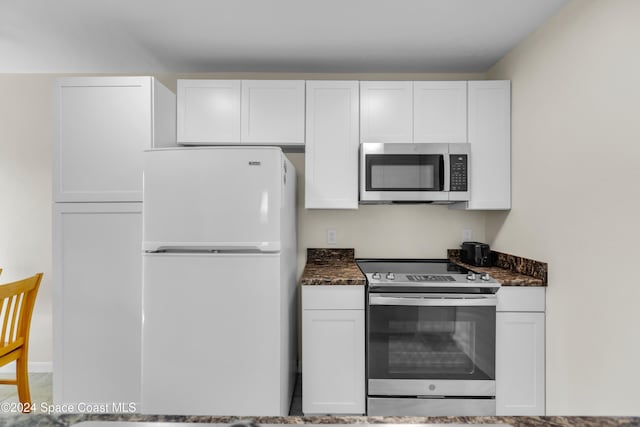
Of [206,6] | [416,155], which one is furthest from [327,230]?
[206,6]

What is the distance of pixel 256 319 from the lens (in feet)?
6.34

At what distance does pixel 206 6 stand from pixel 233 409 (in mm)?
2265

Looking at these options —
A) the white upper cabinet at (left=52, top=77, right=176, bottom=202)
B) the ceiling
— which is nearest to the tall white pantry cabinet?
the white upper cabinet at (left=52, top=77, right=176, bottom=202)

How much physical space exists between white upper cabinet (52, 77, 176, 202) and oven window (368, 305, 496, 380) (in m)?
1.73

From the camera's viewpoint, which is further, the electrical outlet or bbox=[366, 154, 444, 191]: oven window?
the electrical outlet

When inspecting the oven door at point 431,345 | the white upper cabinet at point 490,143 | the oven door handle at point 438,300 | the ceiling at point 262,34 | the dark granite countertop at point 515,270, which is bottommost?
the oven door at point 431,345

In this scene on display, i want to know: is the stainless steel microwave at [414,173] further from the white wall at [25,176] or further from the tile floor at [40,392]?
the white wall at [25,176]

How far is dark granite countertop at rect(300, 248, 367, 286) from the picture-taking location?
221 cm

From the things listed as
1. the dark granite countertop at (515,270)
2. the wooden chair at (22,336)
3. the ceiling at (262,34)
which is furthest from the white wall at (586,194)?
the wooden chair at (22,336)

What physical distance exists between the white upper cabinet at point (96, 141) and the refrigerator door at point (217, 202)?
1.04ft

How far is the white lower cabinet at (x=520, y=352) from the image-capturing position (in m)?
2.10

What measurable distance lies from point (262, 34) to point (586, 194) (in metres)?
2.09

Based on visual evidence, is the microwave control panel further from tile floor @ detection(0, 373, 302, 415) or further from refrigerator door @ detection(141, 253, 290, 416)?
tile floor @ detection(0, 373, 302, 415)

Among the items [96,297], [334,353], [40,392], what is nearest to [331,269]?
[334,353]
